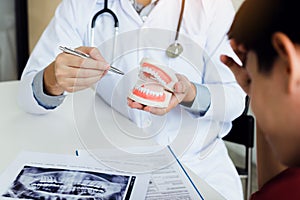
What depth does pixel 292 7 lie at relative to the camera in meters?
0.51

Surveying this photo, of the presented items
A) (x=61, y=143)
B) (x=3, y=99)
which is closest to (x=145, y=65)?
(x=61, y=143)

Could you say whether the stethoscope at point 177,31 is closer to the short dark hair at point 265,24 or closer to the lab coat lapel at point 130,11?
the lab coat lapel at point 130,11

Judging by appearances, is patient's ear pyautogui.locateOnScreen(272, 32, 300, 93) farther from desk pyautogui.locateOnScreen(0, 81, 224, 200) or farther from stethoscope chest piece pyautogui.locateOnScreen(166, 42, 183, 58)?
stethoscope chest piece pyautogui.locateOnScreen(166, 42, 183, 58)

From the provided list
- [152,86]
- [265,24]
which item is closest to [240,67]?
[265,24]

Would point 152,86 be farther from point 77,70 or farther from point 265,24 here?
point 265,24

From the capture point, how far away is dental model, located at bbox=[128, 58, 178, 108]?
100 cm

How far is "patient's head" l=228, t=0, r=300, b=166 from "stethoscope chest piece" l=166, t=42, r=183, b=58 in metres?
0.64

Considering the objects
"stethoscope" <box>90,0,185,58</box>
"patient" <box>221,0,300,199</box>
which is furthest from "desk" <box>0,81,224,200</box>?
"patient" <box>221,0,300,199</box>

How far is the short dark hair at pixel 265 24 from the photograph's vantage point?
51 centimetres

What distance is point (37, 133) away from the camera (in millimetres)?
1113

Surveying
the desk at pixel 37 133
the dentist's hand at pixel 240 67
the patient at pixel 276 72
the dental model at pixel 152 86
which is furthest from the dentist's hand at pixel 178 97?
the patient at pixel 276 72

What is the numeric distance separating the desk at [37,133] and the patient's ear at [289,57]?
428 mm

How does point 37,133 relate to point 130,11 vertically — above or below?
below

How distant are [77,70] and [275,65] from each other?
641mm
